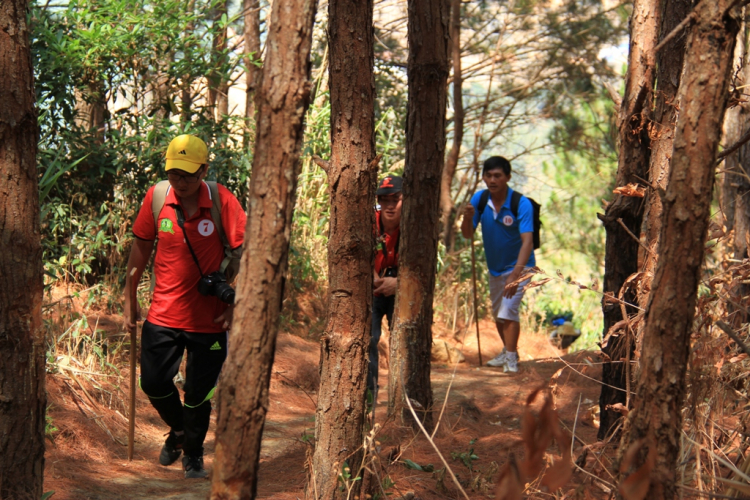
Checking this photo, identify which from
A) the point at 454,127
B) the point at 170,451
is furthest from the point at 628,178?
the point at 454,127

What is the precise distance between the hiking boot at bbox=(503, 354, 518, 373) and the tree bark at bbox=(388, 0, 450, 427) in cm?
268

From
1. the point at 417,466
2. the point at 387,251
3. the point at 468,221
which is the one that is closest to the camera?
the point at 417,466

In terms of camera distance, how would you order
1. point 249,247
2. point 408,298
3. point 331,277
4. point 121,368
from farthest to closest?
1. point 121,368
2. point 408,298
3. point 331,277
4. point 249,247

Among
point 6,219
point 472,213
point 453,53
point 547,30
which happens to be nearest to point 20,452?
point 6,219

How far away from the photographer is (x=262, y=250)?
7.61ft

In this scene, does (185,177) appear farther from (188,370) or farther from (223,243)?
(188,370)

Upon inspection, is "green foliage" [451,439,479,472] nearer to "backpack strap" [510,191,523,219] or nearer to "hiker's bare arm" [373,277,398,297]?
"hiker's bare arm" [373,277,398,297]

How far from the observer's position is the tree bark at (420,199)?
486cm

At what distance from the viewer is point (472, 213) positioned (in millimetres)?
7484

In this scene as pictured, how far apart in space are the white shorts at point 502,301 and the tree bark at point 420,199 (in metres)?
2.29

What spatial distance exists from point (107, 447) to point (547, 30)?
10.7 m

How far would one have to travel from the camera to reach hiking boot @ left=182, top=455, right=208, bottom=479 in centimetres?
451

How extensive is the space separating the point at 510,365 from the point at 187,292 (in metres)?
4.07

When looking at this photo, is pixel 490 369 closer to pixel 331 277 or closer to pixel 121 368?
pixel 121 368
